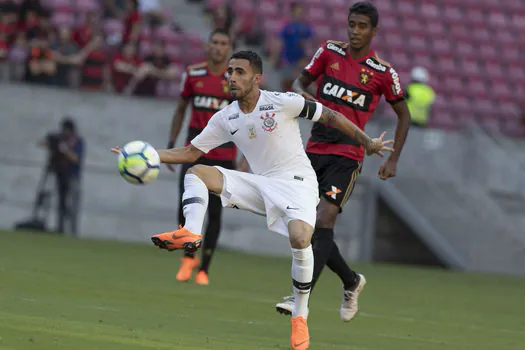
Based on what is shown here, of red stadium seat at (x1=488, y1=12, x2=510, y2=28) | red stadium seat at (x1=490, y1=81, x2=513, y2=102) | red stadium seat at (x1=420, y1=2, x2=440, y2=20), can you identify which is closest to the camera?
red stadium seat at (x1=490, y1=81, x2=513, y2=102)

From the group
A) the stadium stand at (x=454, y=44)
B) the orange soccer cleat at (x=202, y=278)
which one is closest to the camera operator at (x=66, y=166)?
the stadium stand at (x=454, y=44)

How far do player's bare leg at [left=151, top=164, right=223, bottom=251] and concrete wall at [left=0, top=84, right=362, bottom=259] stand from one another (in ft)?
38.4

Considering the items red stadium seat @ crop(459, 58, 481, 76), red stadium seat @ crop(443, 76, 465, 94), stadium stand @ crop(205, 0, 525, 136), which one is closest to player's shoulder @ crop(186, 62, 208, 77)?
stadium stand @ crop(205, 0, 525, 136)

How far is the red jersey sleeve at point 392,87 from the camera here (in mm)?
8844

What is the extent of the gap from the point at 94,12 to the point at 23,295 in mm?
10925

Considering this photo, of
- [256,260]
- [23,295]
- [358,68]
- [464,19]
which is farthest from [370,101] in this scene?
[464,19]

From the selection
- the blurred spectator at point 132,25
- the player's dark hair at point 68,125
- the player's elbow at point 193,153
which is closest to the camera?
the player's elbow at point 193,153

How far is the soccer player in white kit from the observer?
7.20 m

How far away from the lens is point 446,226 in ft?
63.2

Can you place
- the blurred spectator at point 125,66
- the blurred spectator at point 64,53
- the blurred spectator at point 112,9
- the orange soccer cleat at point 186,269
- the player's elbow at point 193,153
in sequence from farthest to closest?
the blurred spectator at point 112,9 → the blurred spectator at point 125,66 → the blurred spectator at point 64,53 → the orange soccer cleat at point 186,269 → the player's elbow at point 193,153

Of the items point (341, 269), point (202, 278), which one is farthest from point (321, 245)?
point (202, 278)

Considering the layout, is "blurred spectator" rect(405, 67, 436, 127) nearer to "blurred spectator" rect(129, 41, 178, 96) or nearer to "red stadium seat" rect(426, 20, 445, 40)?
"blurred spectator" rect(129, 41, 178, 96)

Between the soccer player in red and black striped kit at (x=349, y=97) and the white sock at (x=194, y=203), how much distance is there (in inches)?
63.6

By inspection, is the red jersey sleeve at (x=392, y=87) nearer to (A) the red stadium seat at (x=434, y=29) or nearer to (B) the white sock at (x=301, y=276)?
(B) the white sock at (x=301, y=276)
